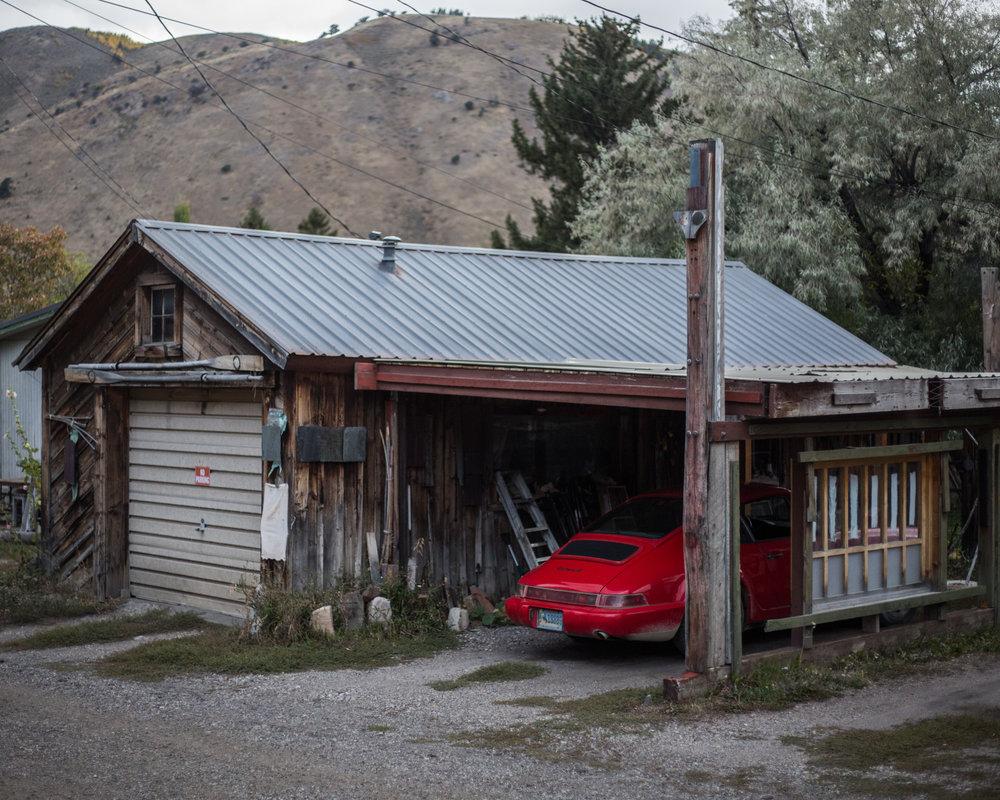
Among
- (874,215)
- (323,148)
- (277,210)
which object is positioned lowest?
(874,215)

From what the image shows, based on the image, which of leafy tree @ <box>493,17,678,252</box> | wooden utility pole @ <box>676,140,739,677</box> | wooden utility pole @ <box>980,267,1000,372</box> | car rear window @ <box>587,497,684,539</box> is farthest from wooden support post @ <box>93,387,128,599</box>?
leafy tree @ <box>493,17,678,252</box>

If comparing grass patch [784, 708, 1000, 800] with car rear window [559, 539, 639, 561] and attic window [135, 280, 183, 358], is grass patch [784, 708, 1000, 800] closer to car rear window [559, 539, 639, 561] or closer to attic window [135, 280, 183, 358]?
car rear window [559, 539, 639, 561]

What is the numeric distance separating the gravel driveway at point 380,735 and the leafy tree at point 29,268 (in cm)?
3626

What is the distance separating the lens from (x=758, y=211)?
2775cm

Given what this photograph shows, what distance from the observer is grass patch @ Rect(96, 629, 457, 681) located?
37.4ft

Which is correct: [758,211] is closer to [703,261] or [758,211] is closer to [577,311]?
[577,311]

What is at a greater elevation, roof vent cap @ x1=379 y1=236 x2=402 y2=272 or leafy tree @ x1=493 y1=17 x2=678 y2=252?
leafy tree @ x1=493 y1=17 x2=678 y2=252

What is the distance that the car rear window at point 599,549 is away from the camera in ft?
38.5

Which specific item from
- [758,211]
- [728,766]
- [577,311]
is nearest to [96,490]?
[577,311]

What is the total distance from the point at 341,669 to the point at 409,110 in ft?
311

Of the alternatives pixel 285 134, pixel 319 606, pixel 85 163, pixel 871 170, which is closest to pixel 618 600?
pixel 319 606

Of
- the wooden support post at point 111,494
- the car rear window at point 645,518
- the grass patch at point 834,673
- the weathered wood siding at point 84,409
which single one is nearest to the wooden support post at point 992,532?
the grass patch at point 834,673

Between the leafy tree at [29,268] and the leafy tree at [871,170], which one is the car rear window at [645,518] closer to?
the leafy tree at [871,170]

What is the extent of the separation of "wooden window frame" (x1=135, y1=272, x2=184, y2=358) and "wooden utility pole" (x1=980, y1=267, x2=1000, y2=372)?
9.74 meters
